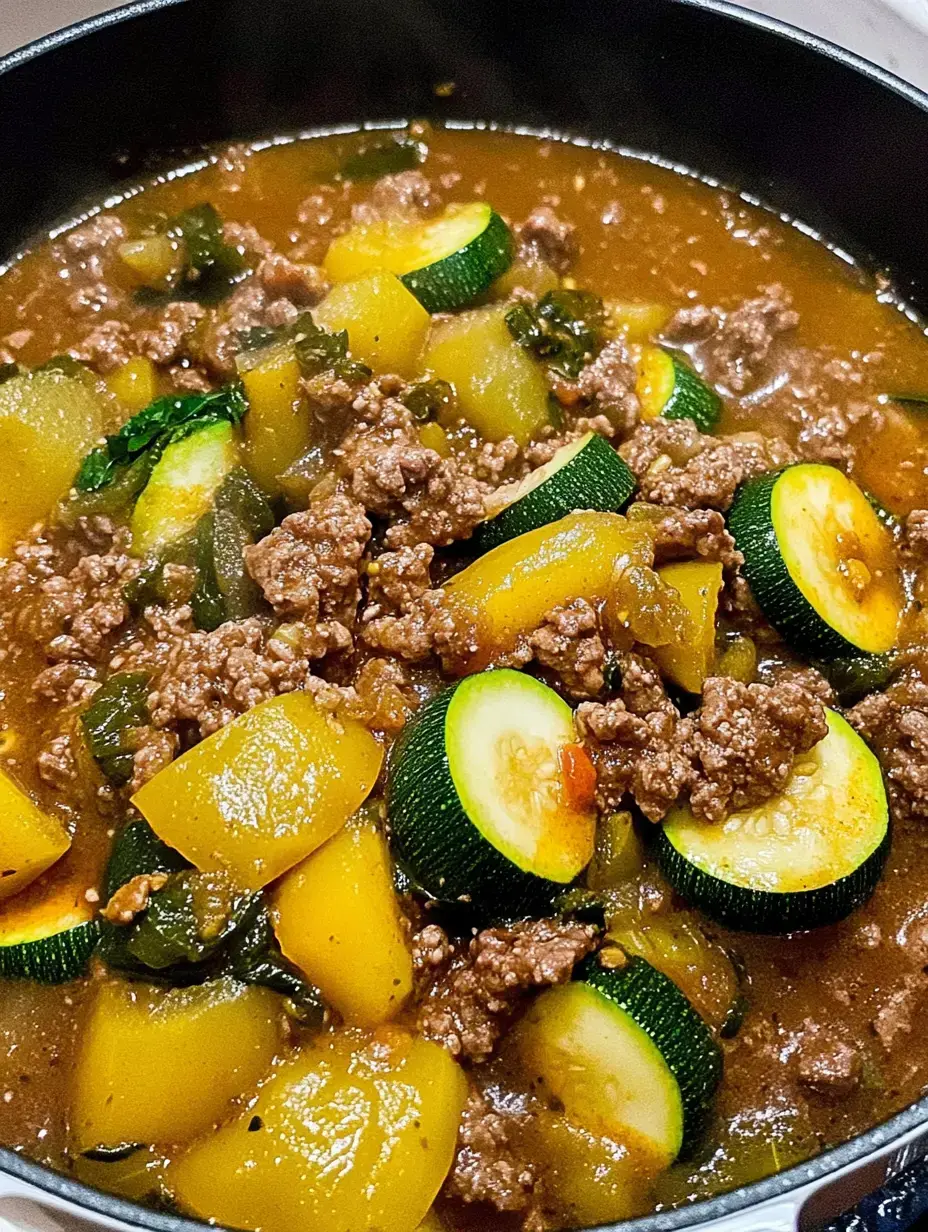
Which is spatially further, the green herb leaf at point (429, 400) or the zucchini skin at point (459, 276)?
the zucchini skin at point (459, 276)

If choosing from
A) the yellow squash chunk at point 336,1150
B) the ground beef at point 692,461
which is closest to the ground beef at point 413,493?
the ground beef at point 692,461

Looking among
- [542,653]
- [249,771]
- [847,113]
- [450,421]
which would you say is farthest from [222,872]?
[847,113]

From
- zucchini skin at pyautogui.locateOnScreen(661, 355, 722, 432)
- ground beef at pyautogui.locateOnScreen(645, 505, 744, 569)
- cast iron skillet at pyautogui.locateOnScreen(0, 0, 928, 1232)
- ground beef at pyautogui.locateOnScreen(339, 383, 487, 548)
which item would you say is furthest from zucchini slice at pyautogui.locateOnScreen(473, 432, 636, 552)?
cast iron skillet at pyautogui.locateOnScreen(0, 0, 928, 1232)

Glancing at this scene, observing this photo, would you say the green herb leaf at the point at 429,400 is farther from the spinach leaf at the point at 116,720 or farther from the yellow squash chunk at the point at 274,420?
the spinach leaf at the point at 116,720

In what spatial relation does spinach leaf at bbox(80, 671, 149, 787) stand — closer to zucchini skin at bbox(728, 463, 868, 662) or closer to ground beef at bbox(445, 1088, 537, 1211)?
ground beef at bbox(445, 1088, 537, 1211)

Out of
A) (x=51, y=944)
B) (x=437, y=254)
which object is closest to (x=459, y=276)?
(x=437, y=254)
